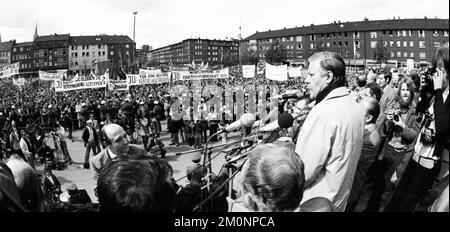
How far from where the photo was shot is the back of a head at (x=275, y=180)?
5.50 feet

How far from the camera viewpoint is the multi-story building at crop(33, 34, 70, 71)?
10073 centimetres

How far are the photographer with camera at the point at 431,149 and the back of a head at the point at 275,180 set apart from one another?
2.04ft

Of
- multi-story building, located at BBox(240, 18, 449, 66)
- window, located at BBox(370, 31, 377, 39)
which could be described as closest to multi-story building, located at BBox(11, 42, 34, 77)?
multi-story building, located at BBox(240, 18, 449, 66)

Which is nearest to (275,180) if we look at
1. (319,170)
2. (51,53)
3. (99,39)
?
(319,170)

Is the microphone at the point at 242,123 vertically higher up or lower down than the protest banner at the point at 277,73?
lower down

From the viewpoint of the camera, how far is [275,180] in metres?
1.67

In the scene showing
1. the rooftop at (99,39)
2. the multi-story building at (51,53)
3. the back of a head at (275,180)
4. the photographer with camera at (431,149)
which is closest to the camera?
the photographer with camera at (431,149)

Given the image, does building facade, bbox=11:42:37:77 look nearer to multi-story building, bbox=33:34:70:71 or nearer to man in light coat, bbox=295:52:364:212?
multi-story building, bbox=33:34:70:71

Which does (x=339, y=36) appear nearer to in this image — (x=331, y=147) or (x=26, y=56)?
(x=26, y=56)

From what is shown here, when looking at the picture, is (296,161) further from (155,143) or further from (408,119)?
(155,143)

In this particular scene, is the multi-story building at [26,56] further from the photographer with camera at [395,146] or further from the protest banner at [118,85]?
the photographer with camera at [395,146]

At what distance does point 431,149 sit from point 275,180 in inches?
33.8

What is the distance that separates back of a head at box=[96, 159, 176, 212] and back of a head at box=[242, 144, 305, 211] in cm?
42

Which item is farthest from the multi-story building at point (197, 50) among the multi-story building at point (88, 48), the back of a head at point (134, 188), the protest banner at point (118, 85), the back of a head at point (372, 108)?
the back of a head at point (134, 188)
